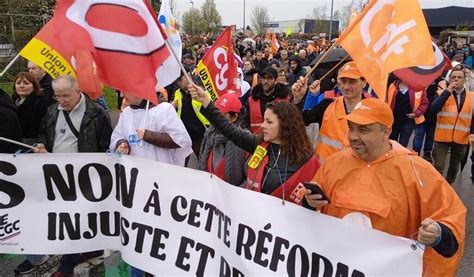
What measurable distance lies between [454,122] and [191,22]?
60039mm

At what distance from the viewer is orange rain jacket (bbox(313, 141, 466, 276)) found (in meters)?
2.39

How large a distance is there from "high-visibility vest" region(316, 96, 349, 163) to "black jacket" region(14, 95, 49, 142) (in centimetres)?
277

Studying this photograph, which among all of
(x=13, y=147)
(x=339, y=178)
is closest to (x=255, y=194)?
(x=339, y=178)

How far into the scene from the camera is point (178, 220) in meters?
3.10

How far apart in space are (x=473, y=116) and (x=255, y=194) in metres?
4.62

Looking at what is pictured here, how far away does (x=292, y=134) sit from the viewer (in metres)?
3.26

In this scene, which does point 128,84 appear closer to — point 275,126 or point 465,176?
point 275,126

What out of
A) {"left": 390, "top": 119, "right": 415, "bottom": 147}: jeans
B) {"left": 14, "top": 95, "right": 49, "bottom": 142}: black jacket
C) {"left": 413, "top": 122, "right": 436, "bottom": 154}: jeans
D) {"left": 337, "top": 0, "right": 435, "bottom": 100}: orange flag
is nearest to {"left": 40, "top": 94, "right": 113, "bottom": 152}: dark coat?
{"left": 14, "top": 95, "right": 49, "bottom": 142}: black jacket

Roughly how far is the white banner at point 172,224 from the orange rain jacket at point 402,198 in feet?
0.45

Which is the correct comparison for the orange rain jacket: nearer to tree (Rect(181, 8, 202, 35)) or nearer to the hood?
the hood

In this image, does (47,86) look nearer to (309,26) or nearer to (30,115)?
(30,115)

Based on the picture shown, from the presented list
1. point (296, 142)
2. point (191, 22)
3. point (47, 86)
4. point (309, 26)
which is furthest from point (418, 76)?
point (309, 26)

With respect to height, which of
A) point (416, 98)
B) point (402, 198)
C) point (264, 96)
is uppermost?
point (402, 198)

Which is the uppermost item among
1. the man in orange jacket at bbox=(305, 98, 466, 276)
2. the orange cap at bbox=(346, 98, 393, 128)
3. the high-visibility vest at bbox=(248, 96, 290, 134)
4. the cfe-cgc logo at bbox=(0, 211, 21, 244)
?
the orange cap at bbox=(346, 98, 393, 128)
